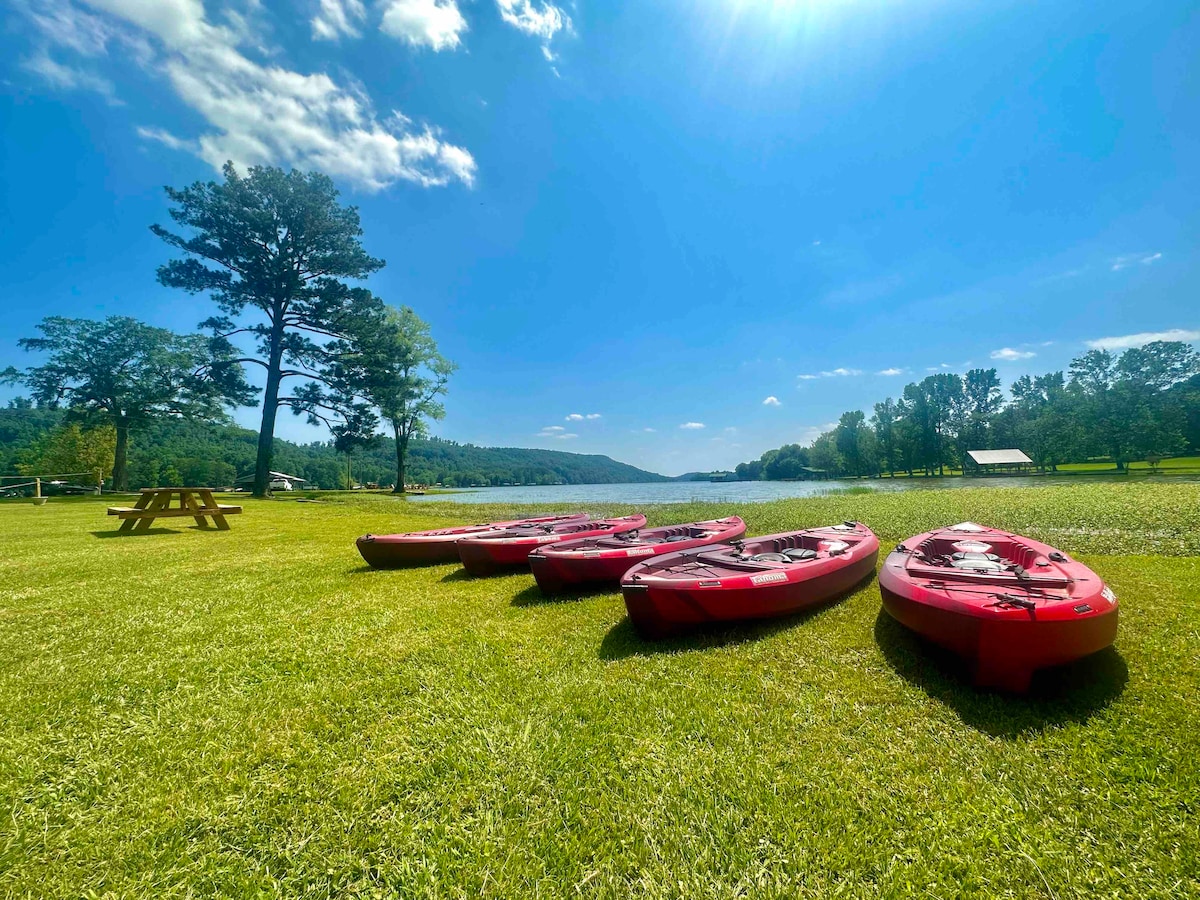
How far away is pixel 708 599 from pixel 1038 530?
34.2ft

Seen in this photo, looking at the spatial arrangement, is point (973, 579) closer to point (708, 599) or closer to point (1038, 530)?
point (708, 599)

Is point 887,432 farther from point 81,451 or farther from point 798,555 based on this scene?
point 81,451

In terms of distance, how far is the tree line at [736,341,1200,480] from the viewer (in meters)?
35.3

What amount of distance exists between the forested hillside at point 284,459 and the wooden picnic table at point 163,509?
11656 millimetres

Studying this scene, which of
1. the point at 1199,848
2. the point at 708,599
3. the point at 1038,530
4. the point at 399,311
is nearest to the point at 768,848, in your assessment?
the point at 1199,848

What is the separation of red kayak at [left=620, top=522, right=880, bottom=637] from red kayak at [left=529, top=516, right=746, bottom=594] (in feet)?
2.77

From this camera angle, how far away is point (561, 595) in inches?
244

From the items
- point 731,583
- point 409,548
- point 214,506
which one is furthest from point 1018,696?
point 214,506

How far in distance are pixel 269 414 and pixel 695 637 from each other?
23.5 metres

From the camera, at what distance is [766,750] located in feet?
9.20

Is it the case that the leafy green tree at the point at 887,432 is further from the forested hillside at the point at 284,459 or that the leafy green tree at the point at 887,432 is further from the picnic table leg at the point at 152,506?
the picnic table leg at the point at 152,506

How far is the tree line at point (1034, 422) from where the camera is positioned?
1389 inches

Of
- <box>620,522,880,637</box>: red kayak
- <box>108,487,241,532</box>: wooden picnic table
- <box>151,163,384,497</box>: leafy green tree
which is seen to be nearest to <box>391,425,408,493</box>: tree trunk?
<box>151,163,384,497</box>: leafy green tree

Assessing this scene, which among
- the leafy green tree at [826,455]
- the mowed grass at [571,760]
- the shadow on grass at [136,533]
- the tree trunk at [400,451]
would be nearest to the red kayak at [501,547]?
the mowed grass at [571,760]
